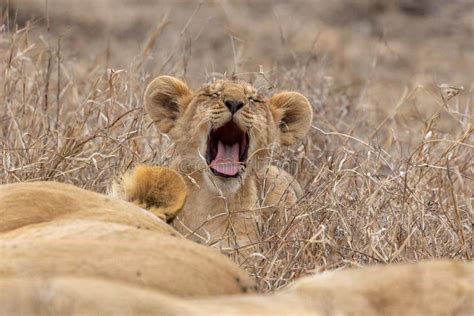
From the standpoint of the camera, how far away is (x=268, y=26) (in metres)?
13.9

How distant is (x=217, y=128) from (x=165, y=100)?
1.42 feet

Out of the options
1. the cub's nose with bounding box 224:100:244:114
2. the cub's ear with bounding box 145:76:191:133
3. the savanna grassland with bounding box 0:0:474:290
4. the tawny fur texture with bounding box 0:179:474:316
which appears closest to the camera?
the tawny fur texture with bounding box 0:179:474:316

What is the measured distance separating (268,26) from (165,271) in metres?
11.0

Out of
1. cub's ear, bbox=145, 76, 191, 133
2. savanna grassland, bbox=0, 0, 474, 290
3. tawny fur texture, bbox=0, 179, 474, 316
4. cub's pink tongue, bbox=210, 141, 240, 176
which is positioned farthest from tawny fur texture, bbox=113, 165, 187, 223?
cub's ear, bbox=145, 76, 191, 133

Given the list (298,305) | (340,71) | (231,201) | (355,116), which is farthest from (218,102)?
(340,71)

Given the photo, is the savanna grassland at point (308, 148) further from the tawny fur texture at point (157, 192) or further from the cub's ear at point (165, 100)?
the tawny fur texture at point (157, 192)

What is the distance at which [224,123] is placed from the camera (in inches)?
213

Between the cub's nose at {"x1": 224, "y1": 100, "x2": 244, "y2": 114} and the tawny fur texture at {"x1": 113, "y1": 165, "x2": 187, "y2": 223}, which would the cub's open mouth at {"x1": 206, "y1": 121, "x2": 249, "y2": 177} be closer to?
the cub's nose at {"x1": 224, "y1": 100, "x2": 244, "y2": 114}

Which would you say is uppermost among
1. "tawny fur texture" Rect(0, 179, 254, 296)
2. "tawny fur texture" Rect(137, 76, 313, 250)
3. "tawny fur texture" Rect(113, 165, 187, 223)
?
"tawny fur texture" Rect(0, 179, 254, 296)

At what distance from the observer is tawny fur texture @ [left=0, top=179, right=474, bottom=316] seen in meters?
2.58

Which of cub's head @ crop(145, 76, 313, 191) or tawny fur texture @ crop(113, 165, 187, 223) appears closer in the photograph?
tawny fur texture @ crop(113, 165, 187, 223)

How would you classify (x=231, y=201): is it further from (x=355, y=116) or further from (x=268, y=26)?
(x=268, y=26)

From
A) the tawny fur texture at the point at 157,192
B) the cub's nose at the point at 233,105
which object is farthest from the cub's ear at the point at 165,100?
the tawny fur texture at the point at 157,192

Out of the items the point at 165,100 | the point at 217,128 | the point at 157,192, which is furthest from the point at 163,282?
the point at 165,100
